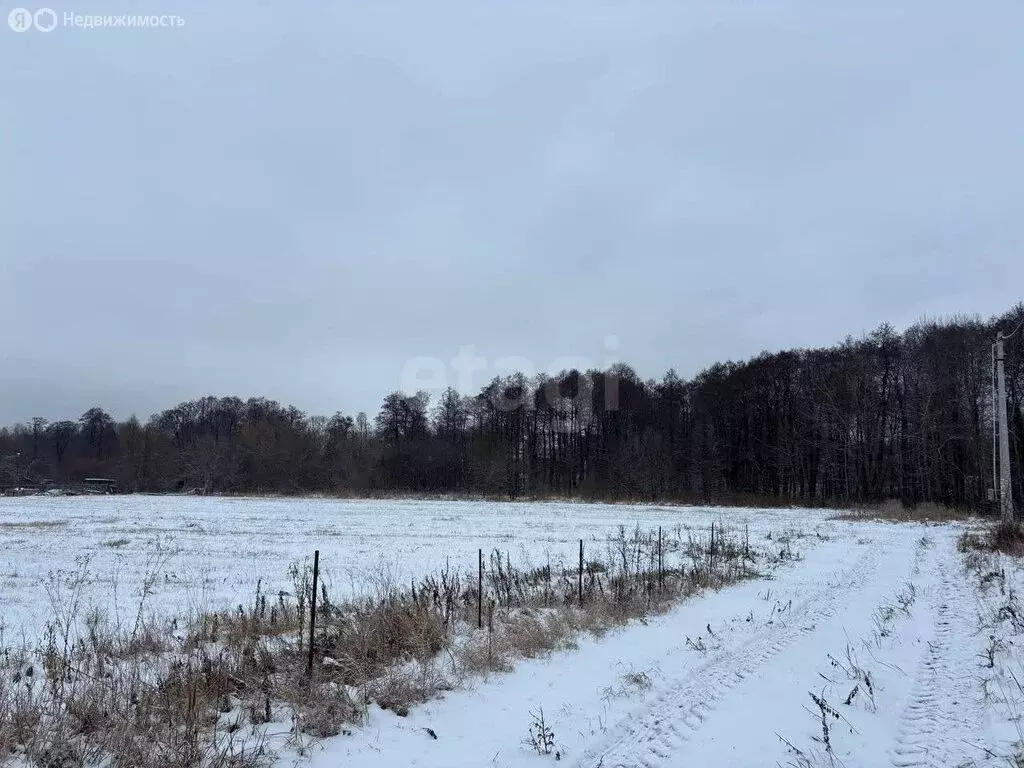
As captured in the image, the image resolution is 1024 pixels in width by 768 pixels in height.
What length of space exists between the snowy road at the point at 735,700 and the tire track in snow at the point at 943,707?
0.01m

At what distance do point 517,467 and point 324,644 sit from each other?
74.3 m

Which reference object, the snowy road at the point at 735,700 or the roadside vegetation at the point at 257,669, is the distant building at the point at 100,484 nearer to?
the roadside vegetation at the point at 257,669

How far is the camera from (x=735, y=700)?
19.0ft

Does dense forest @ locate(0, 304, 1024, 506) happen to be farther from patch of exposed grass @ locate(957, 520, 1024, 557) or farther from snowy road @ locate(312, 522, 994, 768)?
snowy road @ locate(312, 522, 994, 768)

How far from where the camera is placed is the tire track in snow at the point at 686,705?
471 centimetres

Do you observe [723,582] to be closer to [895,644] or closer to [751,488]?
[895,644]

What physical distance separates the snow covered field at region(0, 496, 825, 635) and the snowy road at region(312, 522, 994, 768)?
535cm

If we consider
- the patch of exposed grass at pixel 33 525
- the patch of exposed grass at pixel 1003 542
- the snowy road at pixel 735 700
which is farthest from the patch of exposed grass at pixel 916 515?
the patch of exposed grass at pixel 33 525

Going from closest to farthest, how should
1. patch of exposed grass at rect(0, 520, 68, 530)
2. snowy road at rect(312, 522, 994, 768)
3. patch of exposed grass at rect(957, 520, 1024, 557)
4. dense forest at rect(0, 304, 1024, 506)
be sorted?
snowy road at rect(312, 522, 994, 768), patch of exposed grass at rect(957, 520, 1024, 557), patch of exposed grass at rect(0, 520, 68, 530), dense forest at rect(0, 304, 1024, 506)

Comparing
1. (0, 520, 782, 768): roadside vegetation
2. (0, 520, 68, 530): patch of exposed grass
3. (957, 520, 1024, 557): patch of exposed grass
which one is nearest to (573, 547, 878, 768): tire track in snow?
(0, 520, 782, 768): roadside vegetation

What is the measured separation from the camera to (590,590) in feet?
35.5

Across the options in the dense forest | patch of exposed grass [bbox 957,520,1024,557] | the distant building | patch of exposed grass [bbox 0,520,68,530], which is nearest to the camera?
patch of exposed grass [bbox 957,520,1024,557]

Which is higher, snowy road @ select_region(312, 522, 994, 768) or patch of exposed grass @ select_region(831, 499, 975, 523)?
snowy road @ select_region(312, 522, 994, 768)

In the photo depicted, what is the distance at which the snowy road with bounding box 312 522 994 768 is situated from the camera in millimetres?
4754
